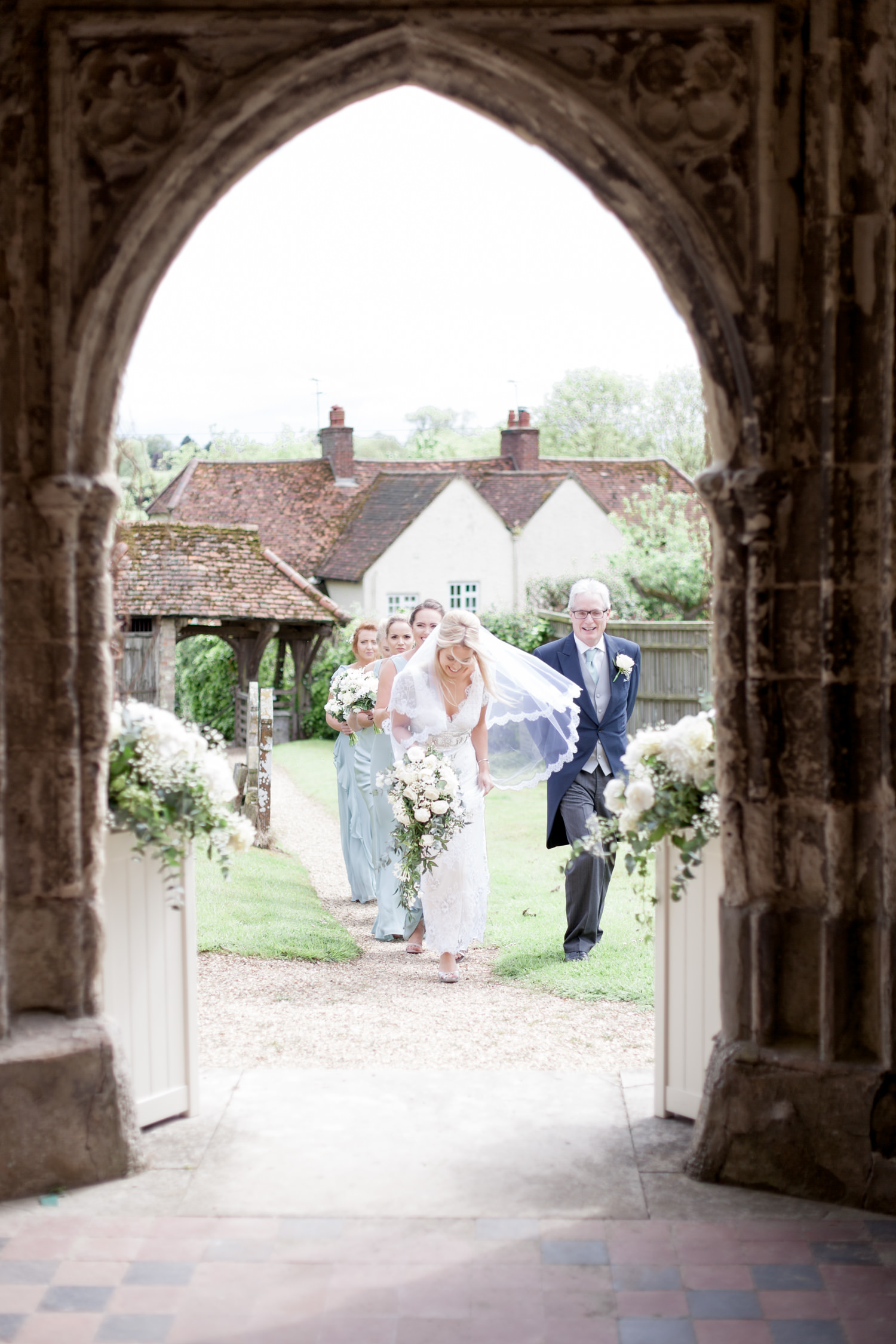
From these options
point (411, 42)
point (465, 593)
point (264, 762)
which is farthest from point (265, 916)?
point (465, 593)

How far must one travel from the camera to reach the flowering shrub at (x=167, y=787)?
429cm

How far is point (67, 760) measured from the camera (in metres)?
4.01

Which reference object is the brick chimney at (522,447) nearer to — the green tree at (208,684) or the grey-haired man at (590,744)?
the green tree at (208,684)

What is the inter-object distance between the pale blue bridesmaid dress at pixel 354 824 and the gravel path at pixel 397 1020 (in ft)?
3.57

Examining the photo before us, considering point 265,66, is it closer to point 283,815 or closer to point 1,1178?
point 1,1178

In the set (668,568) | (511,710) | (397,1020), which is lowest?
(397,1020)

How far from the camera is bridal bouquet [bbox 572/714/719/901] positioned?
169 inches

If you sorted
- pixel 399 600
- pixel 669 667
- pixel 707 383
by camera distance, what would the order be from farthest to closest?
pixel 399 600 < pixel 669 667 < pixel 707 383

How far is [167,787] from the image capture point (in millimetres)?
4340

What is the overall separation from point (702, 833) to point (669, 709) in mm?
12501

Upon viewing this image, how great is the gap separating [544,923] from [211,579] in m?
15.0

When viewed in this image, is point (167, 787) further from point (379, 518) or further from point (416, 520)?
point (379, 518)

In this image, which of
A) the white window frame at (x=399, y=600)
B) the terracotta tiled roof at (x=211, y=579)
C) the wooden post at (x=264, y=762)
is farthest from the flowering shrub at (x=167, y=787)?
the white window frame at (x=399, y=600)

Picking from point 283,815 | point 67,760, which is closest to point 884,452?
point 67,760
